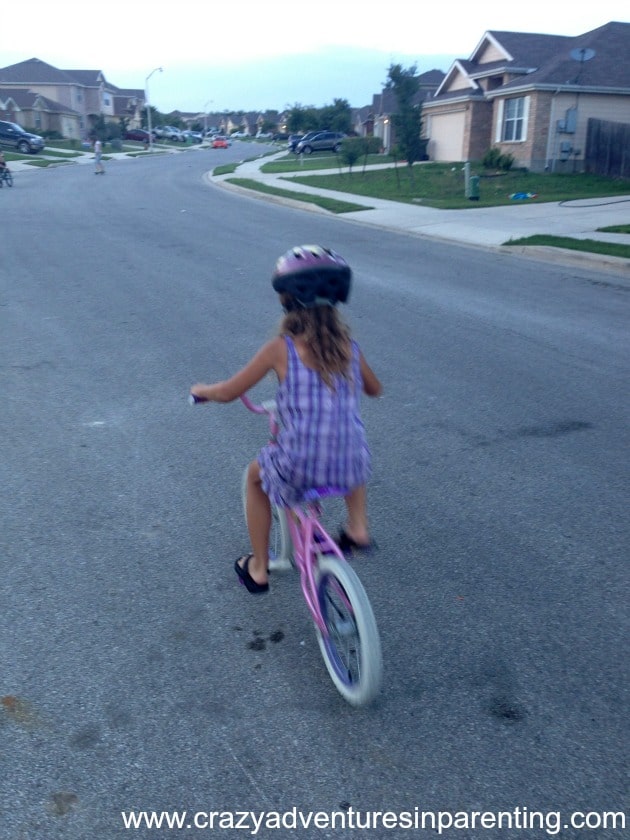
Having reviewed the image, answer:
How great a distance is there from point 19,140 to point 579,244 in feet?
167

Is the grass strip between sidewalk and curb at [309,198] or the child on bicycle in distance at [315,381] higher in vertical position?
the child on bicycle in distance at [315,381]

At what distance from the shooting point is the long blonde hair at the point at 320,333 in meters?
3.30

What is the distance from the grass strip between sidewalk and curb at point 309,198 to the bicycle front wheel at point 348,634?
2047 cm

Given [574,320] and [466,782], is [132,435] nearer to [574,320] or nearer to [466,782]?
[466,782]

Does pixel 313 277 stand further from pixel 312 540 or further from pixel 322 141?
pixel 322 141

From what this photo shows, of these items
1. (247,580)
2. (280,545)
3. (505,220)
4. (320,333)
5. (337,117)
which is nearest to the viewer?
(320,333)

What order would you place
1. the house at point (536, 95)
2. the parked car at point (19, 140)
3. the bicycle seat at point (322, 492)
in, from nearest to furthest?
the bicycle seat at point (322, 492), the house at point (536, 95), the parked car at point (19, 140)

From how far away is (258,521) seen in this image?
12.9 ft

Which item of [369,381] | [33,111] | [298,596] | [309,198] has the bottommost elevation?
[298,596]

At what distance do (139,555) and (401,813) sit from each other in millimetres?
2234

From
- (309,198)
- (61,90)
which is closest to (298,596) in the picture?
(309,198)

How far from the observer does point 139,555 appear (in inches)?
183

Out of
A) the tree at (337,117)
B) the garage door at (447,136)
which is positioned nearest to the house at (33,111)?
the tree at (337,117)

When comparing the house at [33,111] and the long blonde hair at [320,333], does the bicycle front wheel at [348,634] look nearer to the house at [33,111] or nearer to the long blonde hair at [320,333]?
the long blonde hair at [320,333]
